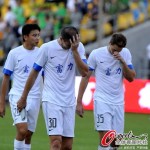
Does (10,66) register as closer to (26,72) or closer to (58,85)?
(26,72)

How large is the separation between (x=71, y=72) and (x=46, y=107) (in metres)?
0.66

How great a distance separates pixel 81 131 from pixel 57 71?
6.80 m

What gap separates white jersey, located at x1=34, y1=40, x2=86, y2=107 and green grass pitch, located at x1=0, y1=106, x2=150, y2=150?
264 cm

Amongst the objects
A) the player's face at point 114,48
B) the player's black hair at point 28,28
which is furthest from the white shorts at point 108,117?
the player's black hair at point 28,28

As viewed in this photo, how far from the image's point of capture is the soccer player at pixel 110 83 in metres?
12.7

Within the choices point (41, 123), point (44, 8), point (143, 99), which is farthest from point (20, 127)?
point (44, 8)

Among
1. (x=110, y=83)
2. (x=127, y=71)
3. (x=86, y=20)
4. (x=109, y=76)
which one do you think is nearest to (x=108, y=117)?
(x=110, y=83)

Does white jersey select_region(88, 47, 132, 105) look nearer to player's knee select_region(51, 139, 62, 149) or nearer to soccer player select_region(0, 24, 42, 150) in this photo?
soccer player select_region(0, 24, 42, 150)

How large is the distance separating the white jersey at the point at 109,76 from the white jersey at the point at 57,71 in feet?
4.01

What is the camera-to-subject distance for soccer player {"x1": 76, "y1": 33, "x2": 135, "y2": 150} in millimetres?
12719

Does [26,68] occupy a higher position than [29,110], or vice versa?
[26,68]

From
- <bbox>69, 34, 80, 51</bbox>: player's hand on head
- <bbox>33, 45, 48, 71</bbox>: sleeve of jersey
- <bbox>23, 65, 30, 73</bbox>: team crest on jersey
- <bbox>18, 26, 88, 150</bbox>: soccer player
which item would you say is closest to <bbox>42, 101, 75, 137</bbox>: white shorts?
<bbox>18, 26, 88, 150</bbox>: soccer player

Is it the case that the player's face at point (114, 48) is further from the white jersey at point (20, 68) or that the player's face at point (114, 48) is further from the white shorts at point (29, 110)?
the white shorts at point (29, 110)

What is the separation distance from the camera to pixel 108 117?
1274cm
